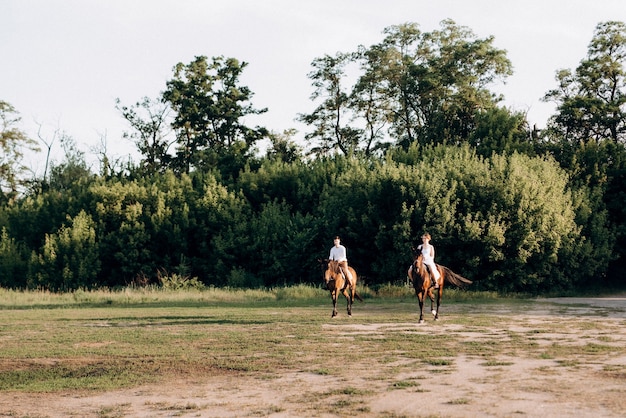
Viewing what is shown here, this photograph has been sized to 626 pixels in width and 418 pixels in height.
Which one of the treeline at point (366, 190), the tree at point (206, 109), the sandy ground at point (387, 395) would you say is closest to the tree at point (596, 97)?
the treeline at point (366, 190)

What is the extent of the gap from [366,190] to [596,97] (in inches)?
946

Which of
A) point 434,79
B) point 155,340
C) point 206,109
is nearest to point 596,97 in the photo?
point 434,79

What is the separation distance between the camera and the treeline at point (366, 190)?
41.3 m

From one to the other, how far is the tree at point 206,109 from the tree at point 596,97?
2497 centimetres

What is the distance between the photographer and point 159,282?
4938 centimetres

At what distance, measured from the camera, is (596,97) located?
5756 centimetres

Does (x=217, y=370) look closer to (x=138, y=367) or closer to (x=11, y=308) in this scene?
(x=138, y=367)

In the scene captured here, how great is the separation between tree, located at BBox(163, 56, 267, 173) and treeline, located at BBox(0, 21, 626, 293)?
14 cm

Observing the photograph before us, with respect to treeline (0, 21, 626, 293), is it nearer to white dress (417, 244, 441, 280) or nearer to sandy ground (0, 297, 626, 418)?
white dress (417, 244, 441, 280)

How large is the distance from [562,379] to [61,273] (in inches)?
1697

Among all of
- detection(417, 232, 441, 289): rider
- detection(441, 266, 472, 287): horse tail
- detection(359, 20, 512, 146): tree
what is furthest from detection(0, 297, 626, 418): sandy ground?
detection(359, 20, 512, 146): tree

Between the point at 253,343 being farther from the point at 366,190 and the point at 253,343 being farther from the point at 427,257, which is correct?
the point at 366,190

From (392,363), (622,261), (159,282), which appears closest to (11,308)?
(159,282)

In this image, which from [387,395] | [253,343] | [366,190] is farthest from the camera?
[366,190]
